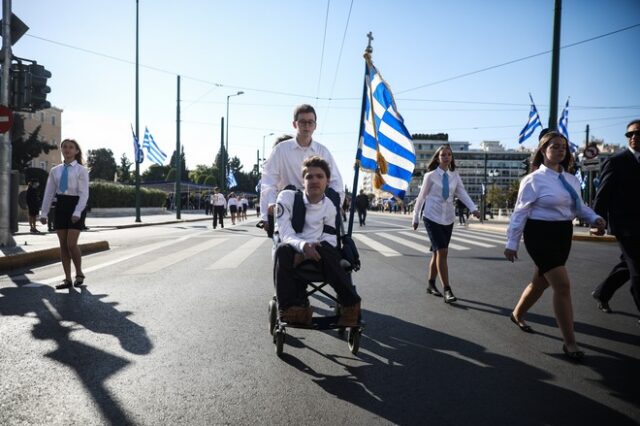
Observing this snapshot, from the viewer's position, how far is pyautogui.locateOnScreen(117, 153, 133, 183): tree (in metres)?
137

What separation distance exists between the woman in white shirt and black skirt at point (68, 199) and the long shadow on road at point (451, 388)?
4.06 meters

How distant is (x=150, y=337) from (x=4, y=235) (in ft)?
24.8

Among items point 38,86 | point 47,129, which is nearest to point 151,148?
point 38,86

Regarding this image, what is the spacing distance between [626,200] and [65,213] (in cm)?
634

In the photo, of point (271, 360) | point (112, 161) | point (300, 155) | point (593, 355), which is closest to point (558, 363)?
point (593, 355)

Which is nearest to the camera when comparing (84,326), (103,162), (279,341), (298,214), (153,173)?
(279,341)

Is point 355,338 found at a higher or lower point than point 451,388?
higher

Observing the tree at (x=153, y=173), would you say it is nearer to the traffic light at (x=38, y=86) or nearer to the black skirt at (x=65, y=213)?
the traffic light at (x=38, y=86)

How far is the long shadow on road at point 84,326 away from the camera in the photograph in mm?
2818

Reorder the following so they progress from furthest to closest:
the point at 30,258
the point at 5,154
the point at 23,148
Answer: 1. the point at 23,148
2. the point at 5,154
3. the point at 30,258

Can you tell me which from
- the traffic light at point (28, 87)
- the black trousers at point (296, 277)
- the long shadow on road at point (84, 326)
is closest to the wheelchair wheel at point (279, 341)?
the black trousers at point (296, 277)

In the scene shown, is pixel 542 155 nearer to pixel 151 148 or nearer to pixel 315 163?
pixel 315 163

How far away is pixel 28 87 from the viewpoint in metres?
9.52

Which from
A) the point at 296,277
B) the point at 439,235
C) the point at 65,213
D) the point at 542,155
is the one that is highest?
the point at 542,155
